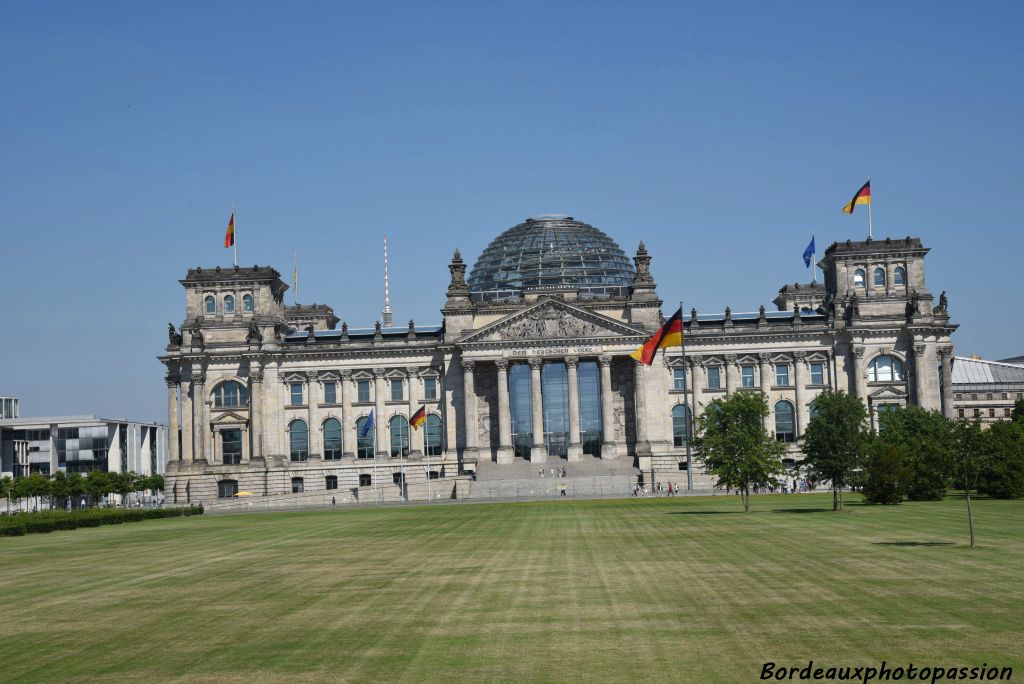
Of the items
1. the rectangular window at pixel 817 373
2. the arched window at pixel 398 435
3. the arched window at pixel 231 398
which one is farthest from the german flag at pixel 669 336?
the arched window at pixel 231 398

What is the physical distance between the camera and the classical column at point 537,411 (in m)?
138

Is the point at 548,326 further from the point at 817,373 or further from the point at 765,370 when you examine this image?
the point at 817,373

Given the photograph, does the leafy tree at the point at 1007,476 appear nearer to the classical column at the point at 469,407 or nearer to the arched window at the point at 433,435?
the classical column at the point at 469,407

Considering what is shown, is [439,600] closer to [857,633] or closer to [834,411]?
[857,633]

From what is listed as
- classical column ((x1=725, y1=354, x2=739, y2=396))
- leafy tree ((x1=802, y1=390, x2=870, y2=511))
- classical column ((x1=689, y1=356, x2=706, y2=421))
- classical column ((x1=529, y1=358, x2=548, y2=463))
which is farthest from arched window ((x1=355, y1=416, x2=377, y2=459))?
leafy tree ((x1=802, y1=390, x2=870, y2=511))

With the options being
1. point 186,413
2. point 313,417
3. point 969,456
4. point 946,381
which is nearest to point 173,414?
point 186,413

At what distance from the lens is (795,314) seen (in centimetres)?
14462

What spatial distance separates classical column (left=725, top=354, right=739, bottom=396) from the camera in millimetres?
142875

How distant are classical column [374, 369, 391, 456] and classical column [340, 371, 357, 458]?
9.20 feet

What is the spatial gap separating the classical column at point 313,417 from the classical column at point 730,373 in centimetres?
4775

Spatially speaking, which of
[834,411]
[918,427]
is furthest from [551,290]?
[834,411]

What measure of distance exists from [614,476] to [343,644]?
340 feet

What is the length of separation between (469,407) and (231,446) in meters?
28.9

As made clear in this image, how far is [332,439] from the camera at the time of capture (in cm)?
14538
